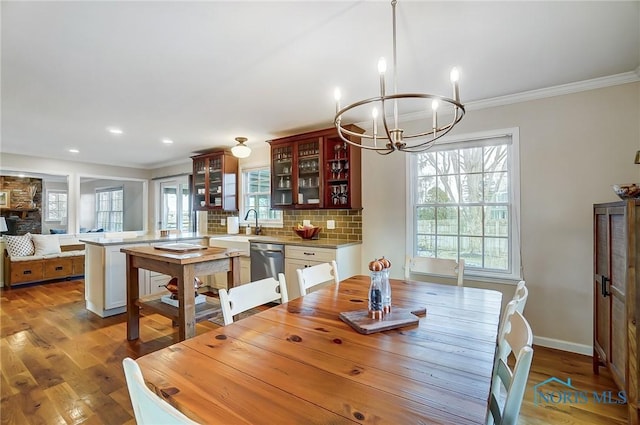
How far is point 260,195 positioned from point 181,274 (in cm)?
280

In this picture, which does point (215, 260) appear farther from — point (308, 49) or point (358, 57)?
point (358, 57)

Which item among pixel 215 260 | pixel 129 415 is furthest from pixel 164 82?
pixel 129 415

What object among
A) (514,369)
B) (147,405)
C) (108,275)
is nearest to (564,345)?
(514,369)

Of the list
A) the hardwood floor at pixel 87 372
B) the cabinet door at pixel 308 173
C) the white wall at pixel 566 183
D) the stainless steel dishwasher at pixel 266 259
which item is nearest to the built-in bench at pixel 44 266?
the hardwood floor at pixel 87 372

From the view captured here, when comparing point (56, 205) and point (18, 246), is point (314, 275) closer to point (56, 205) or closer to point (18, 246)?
point (18, 246)

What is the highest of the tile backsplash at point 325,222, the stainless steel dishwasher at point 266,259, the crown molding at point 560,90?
the crown molding at point 560,90

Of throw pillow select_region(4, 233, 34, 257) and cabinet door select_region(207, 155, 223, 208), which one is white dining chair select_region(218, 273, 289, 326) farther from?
throw pillow select_region(4, 233, 34, 257)

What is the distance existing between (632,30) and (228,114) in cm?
338

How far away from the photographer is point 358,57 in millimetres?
2166

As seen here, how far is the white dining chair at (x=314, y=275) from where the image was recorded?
1922 millimetres

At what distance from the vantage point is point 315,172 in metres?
4.09

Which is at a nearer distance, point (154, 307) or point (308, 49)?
point (308, 49)

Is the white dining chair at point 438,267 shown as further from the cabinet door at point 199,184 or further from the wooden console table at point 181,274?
the cabinet door at point 199,184

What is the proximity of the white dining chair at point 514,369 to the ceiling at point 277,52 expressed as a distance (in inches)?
63.9
